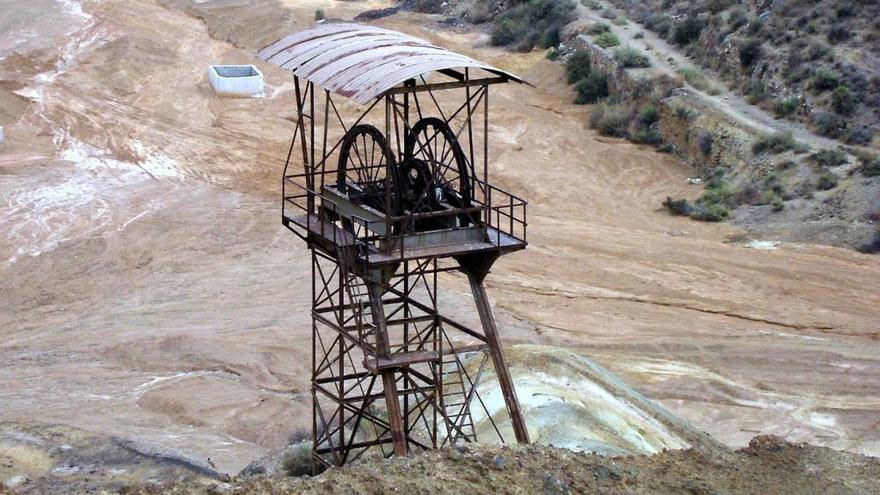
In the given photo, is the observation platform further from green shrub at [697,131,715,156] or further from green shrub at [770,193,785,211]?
green shrub at [697,131,715,156]

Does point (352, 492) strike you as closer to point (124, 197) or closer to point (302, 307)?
point (302, 307)

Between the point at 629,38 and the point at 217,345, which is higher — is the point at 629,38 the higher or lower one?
the higher one

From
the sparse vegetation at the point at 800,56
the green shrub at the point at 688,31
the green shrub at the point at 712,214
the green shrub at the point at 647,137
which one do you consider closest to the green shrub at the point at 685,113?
the green shrub at the point at 647,137

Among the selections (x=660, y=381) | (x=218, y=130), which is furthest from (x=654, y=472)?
(x=218, y=130)

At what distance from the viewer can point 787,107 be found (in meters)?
46.8

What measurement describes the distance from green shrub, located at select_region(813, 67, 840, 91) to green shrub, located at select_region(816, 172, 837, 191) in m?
6.01

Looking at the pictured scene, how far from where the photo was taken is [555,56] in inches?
2301

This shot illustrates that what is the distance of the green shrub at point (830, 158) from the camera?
42.0 meters

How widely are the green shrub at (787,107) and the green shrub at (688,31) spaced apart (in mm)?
8473

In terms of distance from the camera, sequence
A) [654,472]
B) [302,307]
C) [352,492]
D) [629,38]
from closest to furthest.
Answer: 1. [352,492]
2. [654,472]
3. [302,307]
4. [629,38]

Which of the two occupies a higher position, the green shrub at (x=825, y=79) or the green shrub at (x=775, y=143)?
the green shrub at (x=825, y=79)

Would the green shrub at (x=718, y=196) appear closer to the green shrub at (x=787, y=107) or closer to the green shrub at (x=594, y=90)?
the green shrub at (x=787, y=107)

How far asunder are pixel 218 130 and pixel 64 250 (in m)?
11.9

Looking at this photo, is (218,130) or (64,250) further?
(218,130)
